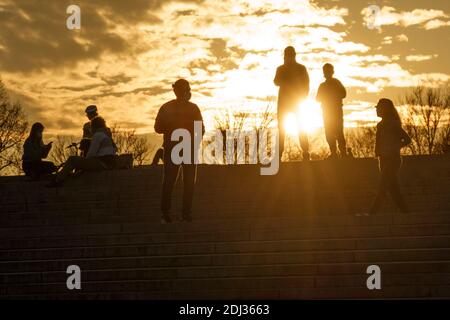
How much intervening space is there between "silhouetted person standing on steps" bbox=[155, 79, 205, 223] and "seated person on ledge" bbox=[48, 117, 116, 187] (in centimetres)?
450

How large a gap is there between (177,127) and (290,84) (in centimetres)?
440

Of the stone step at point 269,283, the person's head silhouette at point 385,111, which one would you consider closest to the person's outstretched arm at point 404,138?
the person's head silhouette at point 385,111

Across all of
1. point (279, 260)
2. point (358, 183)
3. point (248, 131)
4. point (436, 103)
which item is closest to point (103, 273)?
point (279, 260)

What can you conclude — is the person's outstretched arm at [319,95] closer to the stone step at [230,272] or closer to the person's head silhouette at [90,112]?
the person's head silhouette at [90,112]

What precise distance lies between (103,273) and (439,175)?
8.39m

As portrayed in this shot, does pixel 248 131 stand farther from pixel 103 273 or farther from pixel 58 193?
pixel 103 273

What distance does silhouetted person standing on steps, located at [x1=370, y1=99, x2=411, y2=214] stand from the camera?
12.5 metres

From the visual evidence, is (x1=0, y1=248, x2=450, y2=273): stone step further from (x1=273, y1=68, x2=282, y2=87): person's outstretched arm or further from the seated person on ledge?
(x1=273, y1=68, x2=282, y2=87): person's outstretched arm

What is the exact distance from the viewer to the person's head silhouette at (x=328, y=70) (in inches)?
654

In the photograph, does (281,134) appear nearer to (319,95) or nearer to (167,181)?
(319,95)

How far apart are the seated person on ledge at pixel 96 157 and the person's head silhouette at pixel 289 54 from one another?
3772 millimetres

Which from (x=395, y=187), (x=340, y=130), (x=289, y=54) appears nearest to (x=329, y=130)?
(x=340, y=130)

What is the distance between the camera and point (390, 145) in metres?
12.4

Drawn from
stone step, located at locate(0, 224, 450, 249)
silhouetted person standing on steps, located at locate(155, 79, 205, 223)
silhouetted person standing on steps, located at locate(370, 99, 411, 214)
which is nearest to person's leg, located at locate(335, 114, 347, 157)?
silhouetted person standing on steps, located at locate(370, 99, 411, 214)
